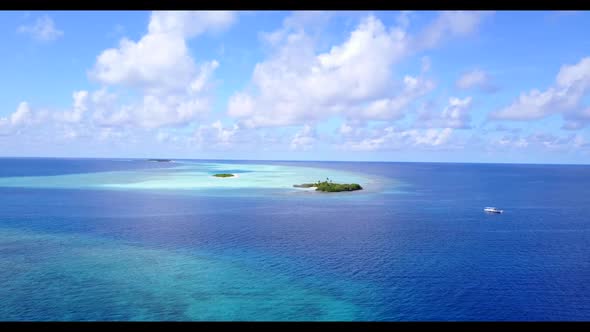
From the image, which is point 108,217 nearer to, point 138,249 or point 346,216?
point 138,249

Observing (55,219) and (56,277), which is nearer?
(56,277)
